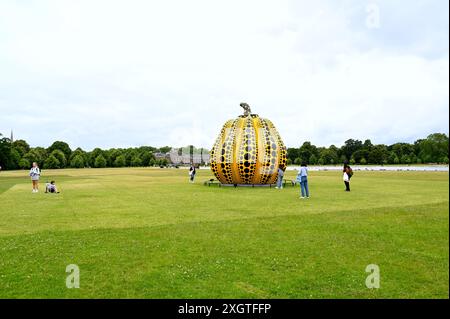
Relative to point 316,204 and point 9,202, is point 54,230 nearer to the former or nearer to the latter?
point 9,202

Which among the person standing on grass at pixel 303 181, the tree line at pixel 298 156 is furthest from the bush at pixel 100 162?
the person standing on grass at pixel 303 181

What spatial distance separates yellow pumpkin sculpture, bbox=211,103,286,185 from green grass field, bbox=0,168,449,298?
15.5 metres

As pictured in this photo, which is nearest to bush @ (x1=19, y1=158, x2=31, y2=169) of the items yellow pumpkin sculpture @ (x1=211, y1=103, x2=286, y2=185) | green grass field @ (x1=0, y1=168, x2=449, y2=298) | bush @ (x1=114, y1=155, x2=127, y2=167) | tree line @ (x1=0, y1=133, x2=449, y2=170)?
tree line @ (x1=0, y1=133, x2=449, y2=170)

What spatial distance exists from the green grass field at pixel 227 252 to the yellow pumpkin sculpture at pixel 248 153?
1553 cm

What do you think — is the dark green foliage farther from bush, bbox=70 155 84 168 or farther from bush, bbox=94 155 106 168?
bush, bbox=70 155 84 168

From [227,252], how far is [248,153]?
75.9ft

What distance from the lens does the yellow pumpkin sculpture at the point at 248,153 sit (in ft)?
108

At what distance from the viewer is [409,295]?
22.8 feet

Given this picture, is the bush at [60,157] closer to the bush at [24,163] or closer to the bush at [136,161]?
the bush at [24,163]

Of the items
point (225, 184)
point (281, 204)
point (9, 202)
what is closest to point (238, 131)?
point (225, 184)

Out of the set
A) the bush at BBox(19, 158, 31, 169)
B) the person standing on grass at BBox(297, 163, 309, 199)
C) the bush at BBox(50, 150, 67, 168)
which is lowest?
the person standing on grass at BBox(297, 163, 309, 199)

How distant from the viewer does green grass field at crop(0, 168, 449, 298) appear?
7426mm

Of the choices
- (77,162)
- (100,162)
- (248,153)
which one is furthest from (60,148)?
(248,153)
